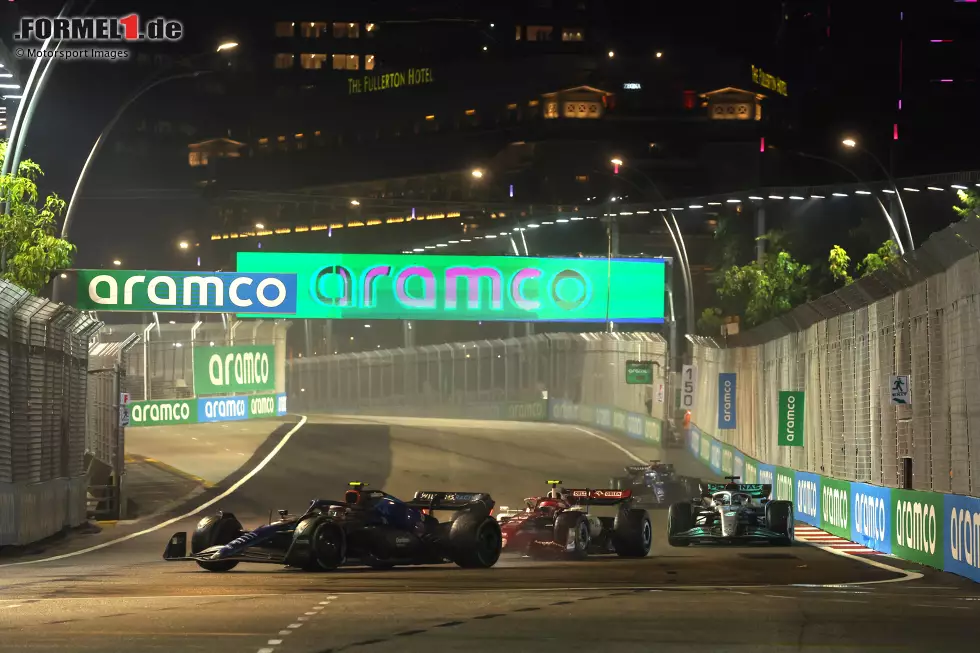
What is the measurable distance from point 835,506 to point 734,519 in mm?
4724

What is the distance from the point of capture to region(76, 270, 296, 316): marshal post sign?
44.0 metres

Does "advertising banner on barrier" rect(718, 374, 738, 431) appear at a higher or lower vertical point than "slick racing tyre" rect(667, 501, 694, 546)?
higher

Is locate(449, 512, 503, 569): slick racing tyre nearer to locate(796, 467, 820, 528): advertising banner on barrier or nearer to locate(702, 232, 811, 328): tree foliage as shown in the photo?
locate(796, 467, 820, 528): advertising banner on barrier

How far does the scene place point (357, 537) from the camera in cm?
1939

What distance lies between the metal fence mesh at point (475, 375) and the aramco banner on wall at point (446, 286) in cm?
853

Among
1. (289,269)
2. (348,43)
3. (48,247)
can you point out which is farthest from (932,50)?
(48,247)

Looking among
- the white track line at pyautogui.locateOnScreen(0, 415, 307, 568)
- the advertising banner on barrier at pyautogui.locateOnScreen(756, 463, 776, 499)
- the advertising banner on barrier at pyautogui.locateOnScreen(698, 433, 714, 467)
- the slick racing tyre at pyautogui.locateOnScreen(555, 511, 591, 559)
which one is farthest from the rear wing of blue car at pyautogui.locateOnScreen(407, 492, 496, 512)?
the advertising banner on barrier at pyautogui.locateOnScreen(698, 433, 714, 467)

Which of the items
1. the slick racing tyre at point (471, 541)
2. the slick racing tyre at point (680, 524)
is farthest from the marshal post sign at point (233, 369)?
the slick racing tyre at point (471, 541)

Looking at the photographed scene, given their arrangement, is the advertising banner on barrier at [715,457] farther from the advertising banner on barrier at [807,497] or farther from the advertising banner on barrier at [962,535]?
the advertising banner on barrier at [962,535]

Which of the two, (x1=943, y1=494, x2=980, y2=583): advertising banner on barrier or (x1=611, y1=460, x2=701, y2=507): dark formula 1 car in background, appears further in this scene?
(x1=611, y1=460, x2=701, y2=507): dark formula 1 car in background

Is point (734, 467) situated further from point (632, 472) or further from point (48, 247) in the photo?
point (48, 247)

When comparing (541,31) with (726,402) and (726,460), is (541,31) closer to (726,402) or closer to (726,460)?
(726,460)

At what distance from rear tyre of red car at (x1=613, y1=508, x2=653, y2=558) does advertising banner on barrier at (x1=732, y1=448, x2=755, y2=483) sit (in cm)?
1734

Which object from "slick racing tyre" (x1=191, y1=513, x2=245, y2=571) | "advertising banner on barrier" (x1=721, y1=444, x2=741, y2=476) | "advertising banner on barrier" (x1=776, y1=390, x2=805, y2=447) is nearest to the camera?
"slick racing tyre" (x1=191, y1=513, x2=245, y2=571)
